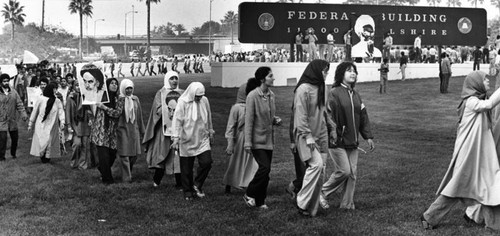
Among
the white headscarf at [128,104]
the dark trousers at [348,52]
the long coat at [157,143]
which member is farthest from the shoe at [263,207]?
the dark trousers at [348,52]

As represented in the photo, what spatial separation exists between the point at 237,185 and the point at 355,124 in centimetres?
216

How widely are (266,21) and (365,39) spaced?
16.7 feet

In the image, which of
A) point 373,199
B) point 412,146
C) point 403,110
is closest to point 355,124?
point 373,199

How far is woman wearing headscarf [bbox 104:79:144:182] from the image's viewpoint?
10.6m

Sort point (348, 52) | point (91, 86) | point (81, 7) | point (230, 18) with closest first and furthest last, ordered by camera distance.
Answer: point (91, 86) → point (348, 52) → point (81, 7) → point (230, 18)

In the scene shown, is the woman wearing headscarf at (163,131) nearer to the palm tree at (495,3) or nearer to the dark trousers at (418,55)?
the dark trousers at (418,55)

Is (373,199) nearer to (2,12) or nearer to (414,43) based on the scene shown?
(414,43)

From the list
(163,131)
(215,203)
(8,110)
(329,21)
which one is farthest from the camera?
(329,21)

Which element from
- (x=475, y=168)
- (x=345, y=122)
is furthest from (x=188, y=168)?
(x=475, y=168)

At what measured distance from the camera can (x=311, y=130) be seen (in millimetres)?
7664

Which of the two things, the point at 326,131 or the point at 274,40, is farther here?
the point at 274,40

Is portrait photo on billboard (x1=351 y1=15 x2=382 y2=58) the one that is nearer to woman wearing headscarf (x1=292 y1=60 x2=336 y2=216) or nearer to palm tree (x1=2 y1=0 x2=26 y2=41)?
woman wearing headscarf (x1=292 y1=60 x2=336 y2=216)

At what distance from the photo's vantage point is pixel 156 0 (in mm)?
70812

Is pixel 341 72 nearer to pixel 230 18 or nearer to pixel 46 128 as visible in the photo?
pixel 46 128
